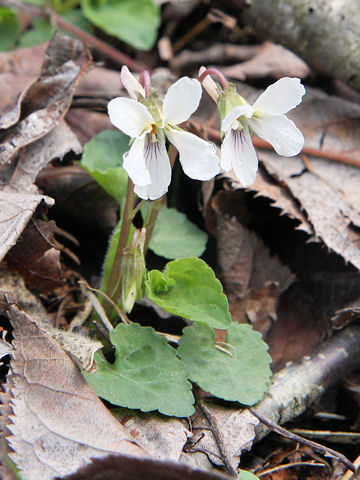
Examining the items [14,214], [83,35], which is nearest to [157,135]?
[14,214]

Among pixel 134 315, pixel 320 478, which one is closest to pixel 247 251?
pixel 134 315

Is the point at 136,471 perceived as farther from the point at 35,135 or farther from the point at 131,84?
the point at 35,135

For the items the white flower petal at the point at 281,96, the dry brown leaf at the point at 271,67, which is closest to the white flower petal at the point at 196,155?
the white flower petal at the point at 281,96

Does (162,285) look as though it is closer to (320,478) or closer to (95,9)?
(320,478)

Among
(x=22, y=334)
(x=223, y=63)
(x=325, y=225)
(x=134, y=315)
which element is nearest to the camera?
(x=22, y=334)

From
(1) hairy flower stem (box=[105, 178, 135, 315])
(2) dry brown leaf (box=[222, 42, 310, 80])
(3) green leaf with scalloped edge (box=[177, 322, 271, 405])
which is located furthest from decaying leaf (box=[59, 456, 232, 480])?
(2) dry brown leaf (box=[222, 42, 310, 80])

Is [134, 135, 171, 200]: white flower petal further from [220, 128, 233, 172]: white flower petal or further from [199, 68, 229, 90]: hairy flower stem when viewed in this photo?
[199, 68, 229, 90]: hairy flower stem
